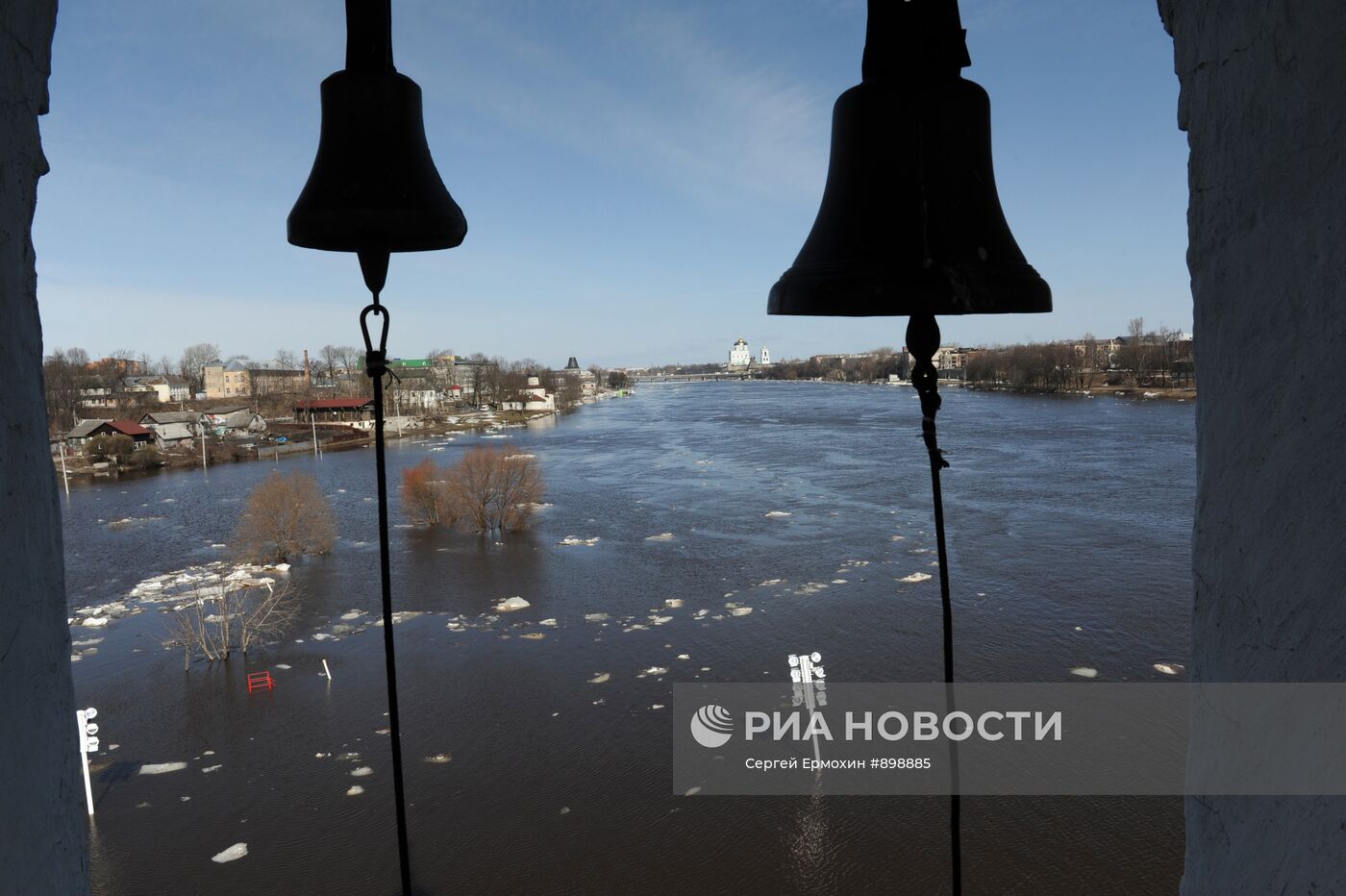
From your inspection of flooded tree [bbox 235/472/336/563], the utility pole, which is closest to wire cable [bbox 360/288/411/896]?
flooded tree [bbox 235/472/336/563]

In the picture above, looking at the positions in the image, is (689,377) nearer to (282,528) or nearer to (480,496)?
(480,496)

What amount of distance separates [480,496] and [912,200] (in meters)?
22.8

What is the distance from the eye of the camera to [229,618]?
1424cm

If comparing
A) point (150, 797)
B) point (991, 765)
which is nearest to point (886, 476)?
point (991, 765)

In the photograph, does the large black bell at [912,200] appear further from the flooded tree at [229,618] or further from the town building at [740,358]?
the town building at [740,358]

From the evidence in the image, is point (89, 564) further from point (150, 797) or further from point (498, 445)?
point (498, 445)

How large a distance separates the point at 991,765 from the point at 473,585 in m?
11.4

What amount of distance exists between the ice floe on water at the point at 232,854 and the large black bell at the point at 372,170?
8.99m

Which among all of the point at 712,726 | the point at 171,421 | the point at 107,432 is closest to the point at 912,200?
the point at 712,726

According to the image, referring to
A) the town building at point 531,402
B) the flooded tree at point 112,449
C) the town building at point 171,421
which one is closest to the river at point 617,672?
the flooded tree at point 112,449

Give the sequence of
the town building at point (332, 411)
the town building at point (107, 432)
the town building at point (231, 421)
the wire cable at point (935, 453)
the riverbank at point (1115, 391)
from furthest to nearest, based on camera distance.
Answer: the riverbank at point (1115, 391)
the town building at point (332, 411)
the town building at point (231, 421)
the town building at point (107, 432)
the wire cable at point (935, 453)

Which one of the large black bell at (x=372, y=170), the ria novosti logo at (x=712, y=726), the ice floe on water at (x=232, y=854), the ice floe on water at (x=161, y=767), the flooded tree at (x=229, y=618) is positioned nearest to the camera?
the large black bell at (x=372, y=170)

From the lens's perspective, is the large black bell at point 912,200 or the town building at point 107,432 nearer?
the large black bell at point 912,200

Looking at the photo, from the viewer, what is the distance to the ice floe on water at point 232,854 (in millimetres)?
8250
